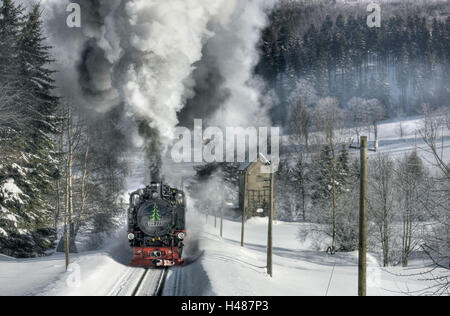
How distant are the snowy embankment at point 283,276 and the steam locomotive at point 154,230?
85 cm

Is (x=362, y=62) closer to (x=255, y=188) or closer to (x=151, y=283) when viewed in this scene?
(x=255, y=188)

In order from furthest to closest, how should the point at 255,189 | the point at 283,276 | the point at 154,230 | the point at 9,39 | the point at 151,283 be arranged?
the point at 255,189
the point at 9,39
the point at 283,276
the point at 154,230
the point at 151,283

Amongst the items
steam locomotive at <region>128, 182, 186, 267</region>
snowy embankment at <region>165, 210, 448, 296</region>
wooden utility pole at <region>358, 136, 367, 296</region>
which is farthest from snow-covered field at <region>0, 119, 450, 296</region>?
wooden utility pole at <region>358, 136, 367, 296</region>

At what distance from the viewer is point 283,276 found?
50.3ft

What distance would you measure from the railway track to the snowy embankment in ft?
0.83

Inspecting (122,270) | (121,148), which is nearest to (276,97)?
(121,148)

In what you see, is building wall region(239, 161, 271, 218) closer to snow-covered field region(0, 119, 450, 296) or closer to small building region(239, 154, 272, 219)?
small building region(239, 154, 272, 219)

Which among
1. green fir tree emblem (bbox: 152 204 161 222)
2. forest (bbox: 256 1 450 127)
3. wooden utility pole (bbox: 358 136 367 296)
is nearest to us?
wooden utility pole (bbox: 358 136 367 296)

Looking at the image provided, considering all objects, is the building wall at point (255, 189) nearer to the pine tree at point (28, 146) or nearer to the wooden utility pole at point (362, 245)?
the pine tree at point (28, 146)

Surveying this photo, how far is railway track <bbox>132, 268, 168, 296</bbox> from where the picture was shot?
34.7ft

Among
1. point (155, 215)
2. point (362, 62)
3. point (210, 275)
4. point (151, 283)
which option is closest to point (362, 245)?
point (210, 275)

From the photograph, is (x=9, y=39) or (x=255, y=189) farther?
(x=255, y=189)

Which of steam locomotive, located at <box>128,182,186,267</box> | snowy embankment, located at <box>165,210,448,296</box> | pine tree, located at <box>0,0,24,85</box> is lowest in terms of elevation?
snowy embankment, located at <box>165,210,448,296</box>

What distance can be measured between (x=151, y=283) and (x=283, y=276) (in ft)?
19.2
